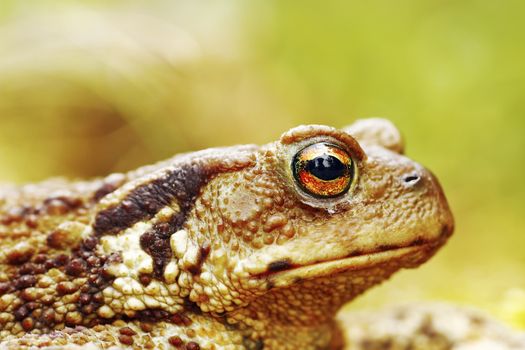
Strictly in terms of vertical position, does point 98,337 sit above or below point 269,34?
below

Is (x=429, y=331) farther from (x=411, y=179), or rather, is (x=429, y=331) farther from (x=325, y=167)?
(x=325, y=167)

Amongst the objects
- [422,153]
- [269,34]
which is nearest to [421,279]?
[422,153]

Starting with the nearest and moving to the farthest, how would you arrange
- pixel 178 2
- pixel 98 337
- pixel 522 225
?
1. pixel 98 337
2. pixel 522 225
3. pixel 178 2

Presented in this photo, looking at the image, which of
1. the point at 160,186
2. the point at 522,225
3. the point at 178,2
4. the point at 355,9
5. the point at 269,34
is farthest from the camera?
the point at 178,2

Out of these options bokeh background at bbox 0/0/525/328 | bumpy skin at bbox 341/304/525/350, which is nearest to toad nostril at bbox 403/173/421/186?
bumpy skin at bbox 341/304/525/350

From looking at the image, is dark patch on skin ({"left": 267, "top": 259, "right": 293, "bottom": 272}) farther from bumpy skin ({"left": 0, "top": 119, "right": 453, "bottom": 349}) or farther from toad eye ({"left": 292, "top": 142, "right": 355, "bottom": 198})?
toad eye ({"left": 292, "top": 142, "right": 355, "bottom": 198})

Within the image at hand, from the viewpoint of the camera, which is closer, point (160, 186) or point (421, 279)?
point (160, 186)

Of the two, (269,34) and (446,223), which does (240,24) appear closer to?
(269,34)
